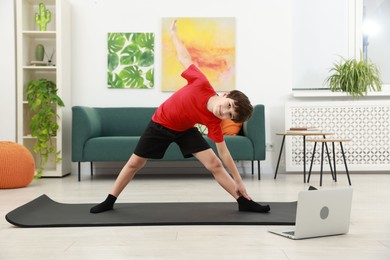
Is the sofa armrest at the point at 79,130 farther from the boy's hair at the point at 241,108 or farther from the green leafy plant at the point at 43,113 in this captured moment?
the boy's hair at the point at 241,108

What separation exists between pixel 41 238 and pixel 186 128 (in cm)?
93

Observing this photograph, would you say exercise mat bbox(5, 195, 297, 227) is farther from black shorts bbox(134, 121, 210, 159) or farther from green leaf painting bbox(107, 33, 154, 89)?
green leaf painting bbox(107, 33, 154, 89)

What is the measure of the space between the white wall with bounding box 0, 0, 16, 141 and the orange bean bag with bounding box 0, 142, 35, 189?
2.62 feet

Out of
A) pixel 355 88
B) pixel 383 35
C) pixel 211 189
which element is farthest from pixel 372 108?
pixel 211 189

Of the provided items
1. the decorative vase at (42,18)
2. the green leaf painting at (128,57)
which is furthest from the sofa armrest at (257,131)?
the decorative vase at (42,18)

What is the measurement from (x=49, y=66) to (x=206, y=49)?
1534mm

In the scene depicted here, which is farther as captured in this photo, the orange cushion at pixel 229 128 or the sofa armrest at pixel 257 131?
the orange cushion at pixel 229 128

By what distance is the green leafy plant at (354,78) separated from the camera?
5.23 m

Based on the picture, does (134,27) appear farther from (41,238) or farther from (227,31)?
(41,238)

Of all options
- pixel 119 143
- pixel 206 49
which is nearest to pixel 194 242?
pixel 119 143

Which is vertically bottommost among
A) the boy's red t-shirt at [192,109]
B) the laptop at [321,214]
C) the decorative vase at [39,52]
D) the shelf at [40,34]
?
the laptop at [321,214]

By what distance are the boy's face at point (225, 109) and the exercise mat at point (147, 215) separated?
0.50 meters

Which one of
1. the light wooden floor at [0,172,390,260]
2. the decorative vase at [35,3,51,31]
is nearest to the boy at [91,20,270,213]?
the light wooden floor at [0,172,390,260]

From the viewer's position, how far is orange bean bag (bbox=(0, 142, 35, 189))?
4.01m
